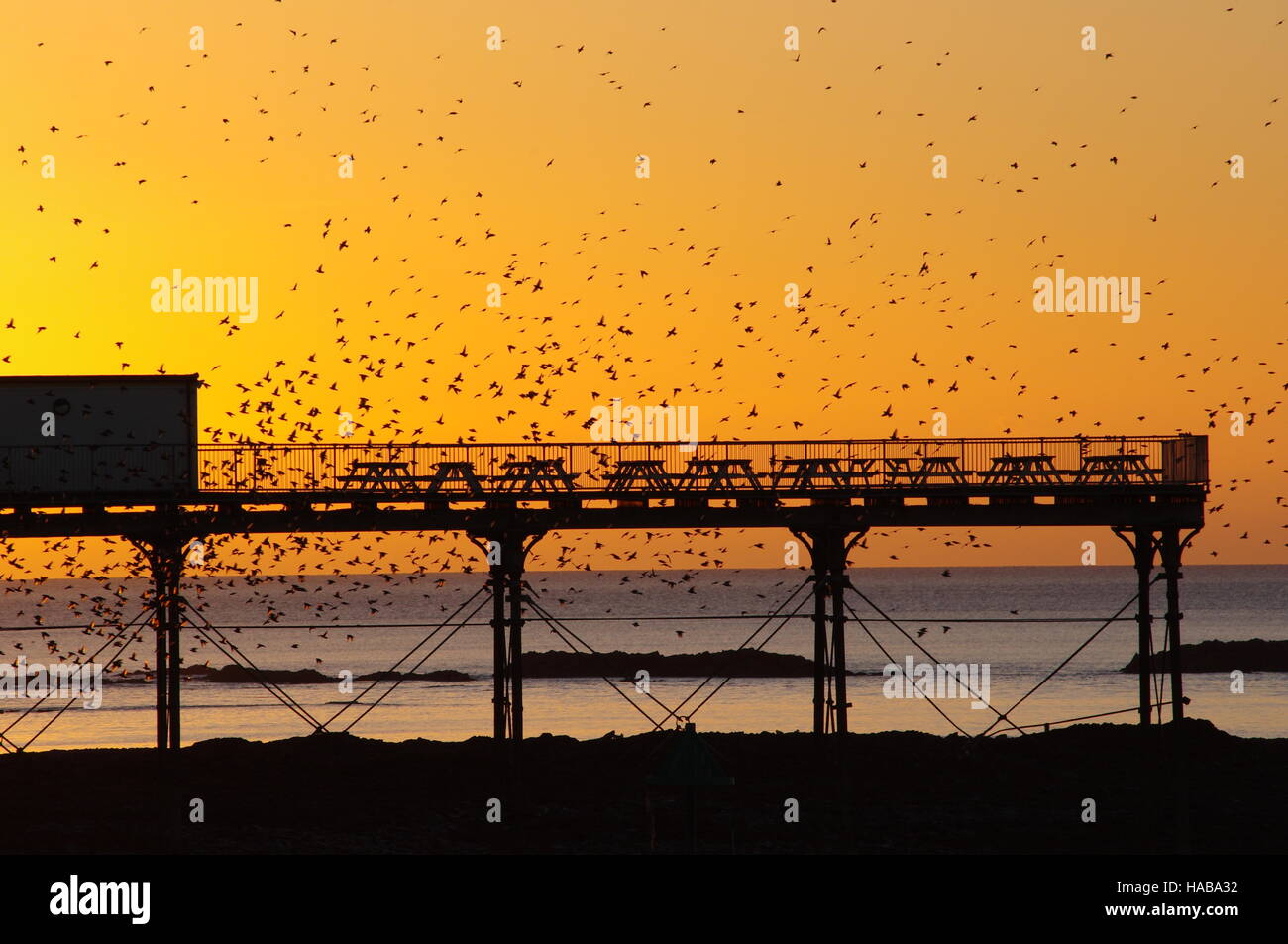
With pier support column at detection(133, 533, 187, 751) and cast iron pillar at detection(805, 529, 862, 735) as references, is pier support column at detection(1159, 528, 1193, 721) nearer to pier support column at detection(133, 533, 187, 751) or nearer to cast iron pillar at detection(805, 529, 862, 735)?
cast iron pillar at detection(805, 529, 862, 735)

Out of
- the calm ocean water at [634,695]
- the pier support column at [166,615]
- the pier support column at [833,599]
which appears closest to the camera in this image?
the pier support column at [833,599]

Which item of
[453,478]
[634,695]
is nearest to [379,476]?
[453,478]

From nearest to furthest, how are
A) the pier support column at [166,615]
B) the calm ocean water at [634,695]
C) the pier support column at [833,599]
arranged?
the pier support column at [833,599]
the pier support column at [166,615]
the calm ocean water at [634,695]

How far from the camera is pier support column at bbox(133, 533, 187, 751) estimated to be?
3766cm

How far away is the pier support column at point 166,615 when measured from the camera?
124 feet

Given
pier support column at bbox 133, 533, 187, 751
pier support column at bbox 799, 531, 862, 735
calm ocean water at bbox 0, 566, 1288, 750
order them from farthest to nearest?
calm ocean water at bbox 0, 566, 1288, 750 → pier support column at bbox 133, 533, 187, 751 → pier support column at bbox 799, 531, 862, 735

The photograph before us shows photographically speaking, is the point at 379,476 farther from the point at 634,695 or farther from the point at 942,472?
the point at 634,695

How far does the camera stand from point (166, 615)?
129 feet

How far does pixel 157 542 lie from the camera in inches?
1527

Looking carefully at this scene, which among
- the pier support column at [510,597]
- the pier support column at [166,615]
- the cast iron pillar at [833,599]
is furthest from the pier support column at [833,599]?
the pier support column at [166,615]

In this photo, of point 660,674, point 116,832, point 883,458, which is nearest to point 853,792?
point 883,458

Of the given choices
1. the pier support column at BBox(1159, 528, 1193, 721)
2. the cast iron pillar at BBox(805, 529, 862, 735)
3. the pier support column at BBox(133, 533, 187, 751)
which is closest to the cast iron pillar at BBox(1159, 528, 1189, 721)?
the pier support column at BBox(1159, 528, 1193, 721)

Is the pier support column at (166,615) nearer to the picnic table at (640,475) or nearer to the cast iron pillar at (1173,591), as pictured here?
the picnic table at (640,475)

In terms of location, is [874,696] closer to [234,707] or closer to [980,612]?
[234,707]
